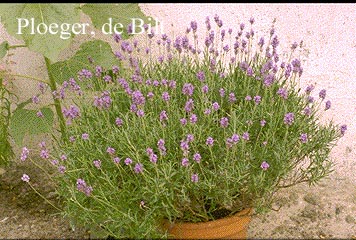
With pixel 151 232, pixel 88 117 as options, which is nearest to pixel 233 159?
pixel 151 232

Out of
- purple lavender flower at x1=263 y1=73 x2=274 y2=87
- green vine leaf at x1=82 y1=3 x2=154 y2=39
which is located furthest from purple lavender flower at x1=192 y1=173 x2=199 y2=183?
green vine leaf at x1=82 y1=3 x2=154 y2=39

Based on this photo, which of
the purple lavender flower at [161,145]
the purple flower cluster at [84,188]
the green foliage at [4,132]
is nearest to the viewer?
the purple lavender flower at [161,145]

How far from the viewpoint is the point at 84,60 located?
3.21 meters

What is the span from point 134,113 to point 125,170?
0.25 metres

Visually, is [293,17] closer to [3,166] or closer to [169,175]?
[169,175]

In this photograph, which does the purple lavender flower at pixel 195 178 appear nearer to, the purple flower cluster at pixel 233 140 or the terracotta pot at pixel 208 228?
the purple flower cluster at pixel 233 140

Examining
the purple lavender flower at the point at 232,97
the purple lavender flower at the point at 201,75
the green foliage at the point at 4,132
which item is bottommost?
the green foliage at the point at 4,132

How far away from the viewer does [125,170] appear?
2537 mm

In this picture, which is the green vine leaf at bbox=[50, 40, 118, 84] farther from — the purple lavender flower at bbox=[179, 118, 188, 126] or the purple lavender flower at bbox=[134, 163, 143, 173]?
the purple lavender flower at bbox=[134, 163, 143, 173]

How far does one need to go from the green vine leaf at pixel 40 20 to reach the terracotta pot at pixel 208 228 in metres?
0.97

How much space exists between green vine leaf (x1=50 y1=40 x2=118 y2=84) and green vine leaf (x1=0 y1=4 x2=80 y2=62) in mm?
280

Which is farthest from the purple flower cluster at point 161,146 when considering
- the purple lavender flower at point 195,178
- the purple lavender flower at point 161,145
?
the purple lavender flower at point 195,178

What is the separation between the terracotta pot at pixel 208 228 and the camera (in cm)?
252

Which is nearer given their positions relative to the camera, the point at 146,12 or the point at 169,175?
the point at 169,175
